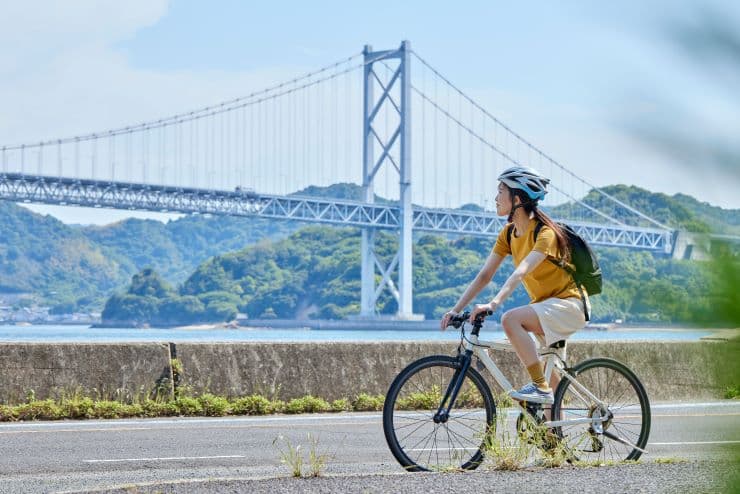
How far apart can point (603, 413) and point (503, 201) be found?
1.05 m

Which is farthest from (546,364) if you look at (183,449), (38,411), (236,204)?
(236,204)

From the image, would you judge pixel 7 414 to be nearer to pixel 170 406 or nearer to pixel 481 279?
pixel 170 406

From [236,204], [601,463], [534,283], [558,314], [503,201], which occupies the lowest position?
[601,463]

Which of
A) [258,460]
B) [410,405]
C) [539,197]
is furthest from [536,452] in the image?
[258,460]

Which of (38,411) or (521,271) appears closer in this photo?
(521,271)

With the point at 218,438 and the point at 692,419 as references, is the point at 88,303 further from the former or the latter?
the point at 692,419

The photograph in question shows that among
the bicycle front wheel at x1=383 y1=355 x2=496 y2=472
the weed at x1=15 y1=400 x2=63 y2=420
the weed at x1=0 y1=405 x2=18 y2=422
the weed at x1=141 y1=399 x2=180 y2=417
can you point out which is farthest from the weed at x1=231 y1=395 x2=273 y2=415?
the bicycle front wheel at x1=383 y1=355 x2=496 y2=472

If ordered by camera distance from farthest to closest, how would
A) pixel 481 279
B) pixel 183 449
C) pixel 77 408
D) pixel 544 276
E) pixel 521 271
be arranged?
pixel 77 408 < pixel 183 449 < pixel 481 279 < pixel 544 276 < pixel 521 271

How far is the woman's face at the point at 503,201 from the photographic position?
206 inches

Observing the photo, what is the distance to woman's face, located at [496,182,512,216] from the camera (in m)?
5.24

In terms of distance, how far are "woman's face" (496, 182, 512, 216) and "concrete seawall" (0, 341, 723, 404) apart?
11.6ft

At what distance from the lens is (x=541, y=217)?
5238 millimetres

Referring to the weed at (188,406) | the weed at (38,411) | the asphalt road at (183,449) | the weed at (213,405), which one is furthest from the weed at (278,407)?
the weed at (38,411)

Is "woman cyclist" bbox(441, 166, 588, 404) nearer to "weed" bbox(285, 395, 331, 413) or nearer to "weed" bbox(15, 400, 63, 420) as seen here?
"weed" bbox(285, 395, 331, 413)
